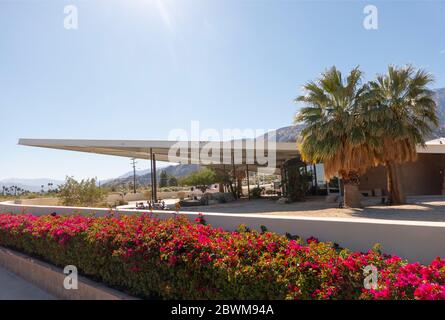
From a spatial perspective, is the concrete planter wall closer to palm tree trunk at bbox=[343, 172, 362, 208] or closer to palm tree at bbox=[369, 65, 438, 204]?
palm tree trunk at bbox=[343, 172, 362, 208]

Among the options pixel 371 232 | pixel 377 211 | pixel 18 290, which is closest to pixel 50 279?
pixel 18 290

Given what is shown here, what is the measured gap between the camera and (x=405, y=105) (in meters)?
15.5

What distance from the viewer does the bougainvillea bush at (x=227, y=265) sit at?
8.84ft

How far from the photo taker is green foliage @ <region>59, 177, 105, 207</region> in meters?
18.3

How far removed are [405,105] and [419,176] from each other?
9015 millimetres

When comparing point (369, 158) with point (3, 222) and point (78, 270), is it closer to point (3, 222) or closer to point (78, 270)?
point (78, 270)

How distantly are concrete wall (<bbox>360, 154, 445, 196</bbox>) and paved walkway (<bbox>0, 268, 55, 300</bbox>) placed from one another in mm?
22077

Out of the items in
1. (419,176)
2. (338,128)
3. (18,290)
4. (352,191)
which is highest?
(338,128)

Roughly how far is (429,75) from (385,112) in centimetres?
335

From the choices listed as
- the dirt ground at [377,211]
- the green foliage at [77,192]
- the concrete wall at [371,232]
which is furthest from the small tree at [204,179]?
the concrete wall at [371,232]

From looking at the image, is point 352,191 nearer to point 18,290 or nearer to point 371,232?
point 371,232

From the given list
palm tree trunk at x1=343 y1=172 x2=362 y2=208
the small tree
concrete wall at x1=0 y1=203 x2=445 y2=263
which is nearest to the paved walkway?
concrete wall at x1=0 y1=203 x2=445 y2=263

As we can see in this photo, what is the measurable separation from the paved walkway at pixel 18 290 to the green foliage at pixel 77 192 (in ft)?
38.8

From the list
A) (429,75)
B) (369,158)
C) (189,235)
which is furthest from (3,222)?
(429,75)
